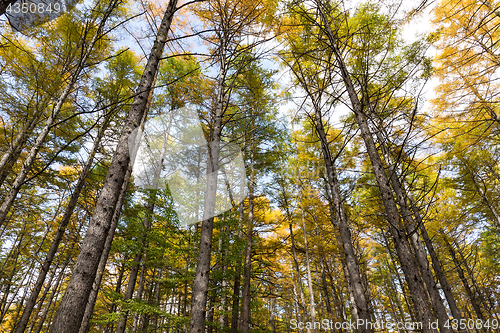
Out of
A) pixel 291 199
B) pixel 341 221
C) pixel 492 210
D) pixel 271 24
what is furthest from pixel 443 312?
pixel 271 24

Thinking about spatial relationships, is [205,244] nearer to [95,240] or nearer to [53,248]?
[95,240]

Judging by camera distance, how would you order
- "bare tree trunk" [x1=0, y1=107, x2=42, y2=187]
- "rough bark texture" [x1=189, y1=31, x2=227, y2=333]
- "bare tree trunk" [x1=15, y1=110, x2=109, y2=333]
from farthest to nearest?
"bare tree trunk" [x1=15, y1=110, x2=109, y2=333] → "bare tree trunk" [x1=0, y1=107, x2=42, y2=187] → "rough bark texture" [x1=189, y1=31, x2=227, y2=333]

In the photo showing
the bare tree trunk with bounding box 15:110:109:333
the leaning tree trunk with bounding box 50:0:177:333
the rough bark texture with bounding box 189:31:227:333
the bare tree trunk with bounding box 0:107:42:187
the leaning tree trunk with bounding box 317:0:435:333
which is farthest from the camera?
the bare tree trunk with bounding box 15:110:109:333

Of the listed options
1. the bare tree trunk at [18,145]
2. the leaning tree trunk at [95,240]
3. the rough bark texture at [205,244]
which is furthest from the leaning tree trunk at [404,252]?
the bare tree trunk at [18,145]

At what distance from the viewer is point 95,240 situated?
243cm

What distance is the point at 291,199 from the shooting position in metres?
10.2

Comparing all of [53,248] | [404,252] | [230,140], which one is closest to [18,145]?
[53,248]

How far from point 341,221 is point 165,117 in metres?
9.71

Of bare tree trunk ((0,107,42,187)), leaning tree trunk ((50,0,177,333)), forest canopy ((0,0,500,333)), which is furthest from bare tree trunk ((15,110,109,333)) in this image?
leaning tree trunk ((50,0,177,333))

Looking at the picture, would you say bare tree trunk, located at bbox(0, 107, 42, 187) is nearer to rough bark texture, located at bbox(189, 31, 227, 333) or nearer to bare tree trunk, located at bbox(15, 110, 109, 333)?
bare tree trunk, located at bbox(15, 110, 109, 333)

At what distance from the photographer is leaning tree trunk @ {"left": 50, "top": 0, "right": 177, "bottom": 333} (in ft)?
6.81

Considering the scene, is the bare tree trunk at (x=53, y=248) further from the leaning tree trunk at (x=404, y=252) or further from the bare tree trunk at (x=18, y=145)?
the leaning tree trunk at (x=404, y=252)

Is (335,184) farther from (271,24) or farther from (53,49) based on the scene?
(53,49)

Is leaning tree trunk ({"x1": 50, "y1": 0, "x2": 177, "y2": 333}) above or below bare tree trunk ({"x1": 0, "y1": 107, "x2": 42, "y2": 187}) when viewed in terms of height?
below
